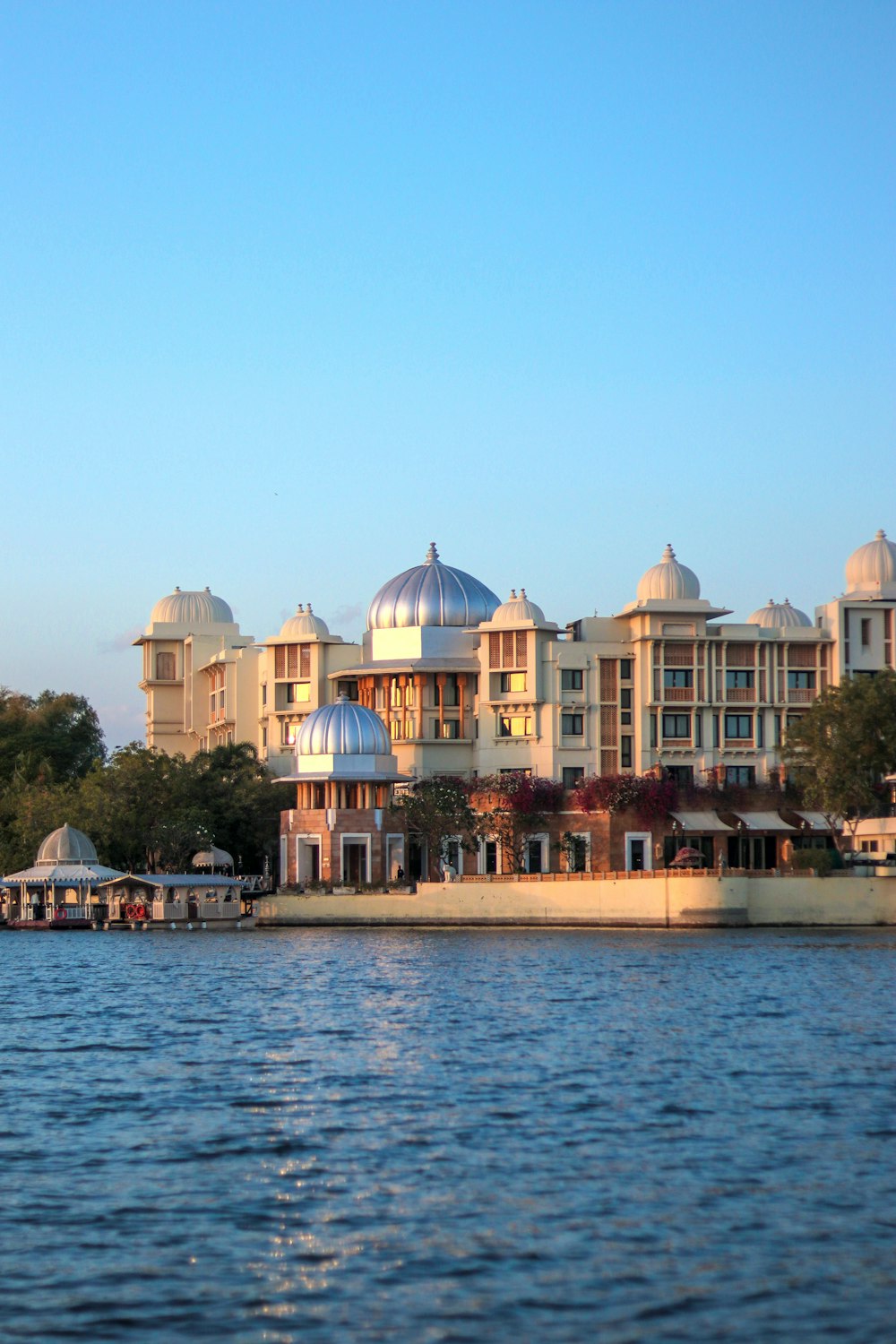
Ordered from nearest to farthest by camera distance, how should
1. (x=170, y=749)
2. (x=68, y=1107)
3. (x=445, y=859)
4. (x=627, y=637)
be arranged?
(x=68, y=1107) < (x=445, y=859) < (x=627, y=637) < (x=170, y=749)

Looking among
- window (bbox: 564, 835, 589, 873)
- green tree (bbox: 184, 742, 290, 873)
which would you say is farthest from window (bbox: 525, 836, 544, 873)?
green tree (bbox: 184, 742, 290, 873)

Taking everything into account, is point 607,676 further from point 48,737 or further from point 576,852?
point 48,737

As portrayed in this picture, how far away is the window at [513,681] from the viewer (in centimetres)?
10225

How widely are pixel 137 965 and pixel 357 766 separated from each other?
1320 inches

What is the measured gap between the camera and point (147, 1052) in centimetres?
3362

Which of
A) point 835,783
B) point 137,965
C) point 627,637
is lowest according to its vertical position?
point 137,965

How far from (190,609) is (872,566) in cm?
5050

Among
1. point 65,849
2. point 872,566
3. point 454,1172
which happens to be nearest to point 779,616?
point 872,566

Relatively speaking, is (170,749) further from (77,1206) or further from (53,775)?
(77,1206)

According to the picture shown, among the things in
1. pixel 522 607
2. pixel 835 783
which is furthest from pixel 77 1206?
pixel 522 607

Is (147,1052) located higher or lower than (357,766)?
lower

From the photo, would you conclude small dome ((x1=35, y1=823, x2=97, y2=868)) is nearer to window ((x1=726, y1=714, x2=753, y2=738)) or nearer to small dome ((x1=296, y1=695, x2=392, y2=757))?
small dome ((x1=296, y1=695, x2=392, y2=757))

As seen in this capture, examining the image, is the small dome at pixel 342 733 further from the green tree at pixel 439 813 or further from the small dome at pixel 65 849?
the small dome at pixel 65 849

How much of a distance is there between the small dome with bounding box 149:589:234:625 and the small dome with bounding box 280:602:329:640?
1930cm
